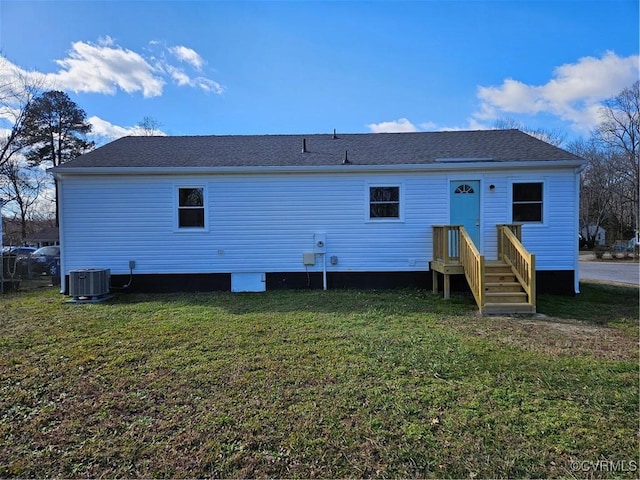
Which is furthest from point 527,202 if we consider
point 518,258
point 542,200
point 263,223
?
point 263,223

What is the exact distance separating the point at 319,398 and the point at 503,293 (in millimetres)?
5055

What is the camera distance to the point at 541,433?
8.20ft

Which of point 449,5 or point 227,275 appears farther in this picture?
point 227,275

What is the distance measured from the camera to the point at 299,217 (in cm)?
878

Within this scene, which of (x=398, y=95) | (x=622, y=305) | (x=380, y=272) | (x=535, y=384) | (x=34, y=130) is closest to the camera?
(x=535, y=384)

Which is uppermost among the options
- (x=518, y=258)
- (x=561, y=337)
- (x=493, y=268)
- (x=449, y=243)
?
(x=449, y=243)

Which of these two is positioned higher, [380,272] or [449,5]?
[449,5]

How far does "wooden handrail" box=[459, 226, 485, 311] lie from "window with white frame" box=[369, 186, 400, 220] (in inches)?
74.6

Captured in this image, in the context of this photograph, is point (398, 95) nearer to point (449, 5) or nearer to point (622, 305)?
point (449, 5)

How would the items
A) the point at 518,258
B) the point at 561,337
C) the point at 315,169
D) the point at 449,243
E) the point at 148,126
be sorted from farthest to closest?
the point at 148,126
the point at 315,169
the point at 449,243
the point at 518,258
the point at 561,337

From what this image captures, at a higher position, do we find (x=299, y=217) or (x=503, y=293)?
(x=299, y=217)

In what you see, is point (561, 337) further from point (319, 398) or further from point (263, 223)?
point (263, 223)

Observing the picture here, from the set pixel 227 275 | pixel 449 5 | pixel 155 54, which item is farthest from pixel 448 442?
pixel 155 54

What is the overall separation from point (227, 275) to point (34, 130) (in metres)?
21.4
